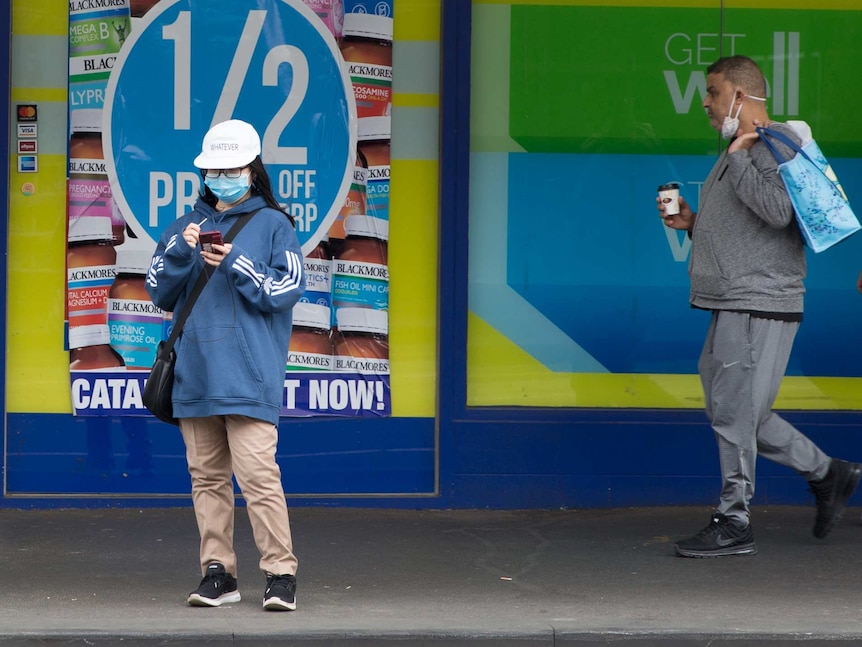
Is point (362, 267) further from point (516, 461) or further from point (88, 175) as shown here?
point (88, 175)

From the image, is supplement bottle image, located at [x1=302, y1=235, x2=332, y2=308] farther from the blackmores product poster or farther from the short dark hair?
the short dark hair

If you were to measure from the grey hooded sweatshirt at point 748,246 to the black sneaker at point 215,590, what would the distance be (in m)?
2.40

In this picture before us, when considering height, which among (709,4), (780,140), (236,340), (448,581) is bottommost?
(448,581)

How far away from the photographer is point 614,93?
7320 millimetres

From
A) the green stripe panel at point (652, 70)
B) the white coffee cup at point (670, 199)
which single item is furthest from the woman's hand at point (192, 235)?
the green stripe panel at point (652, 70)

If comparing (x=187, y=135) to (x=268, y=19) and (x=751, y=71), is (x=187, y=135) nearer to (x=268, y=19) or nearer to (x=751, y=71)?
(x=268, y=19)

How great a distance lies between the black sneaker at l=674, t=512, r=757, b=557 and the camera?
621 centimetres

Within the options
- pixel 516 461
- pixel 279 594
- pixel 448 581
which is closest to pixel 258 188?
pixel 279 594

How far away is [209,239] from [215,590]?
1353 millimetres

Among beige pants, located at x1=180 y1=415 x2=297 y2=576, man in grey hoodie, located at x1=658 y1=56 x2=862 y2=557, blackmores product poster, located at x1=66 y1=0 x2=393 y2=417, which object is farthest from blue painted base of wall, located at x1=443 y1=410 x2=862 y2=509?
beige pants, located at x1=180 y1=415 x2=297 y2=576

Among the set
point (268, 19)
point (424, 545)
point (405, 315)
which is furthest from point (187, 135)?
point (424, 545)

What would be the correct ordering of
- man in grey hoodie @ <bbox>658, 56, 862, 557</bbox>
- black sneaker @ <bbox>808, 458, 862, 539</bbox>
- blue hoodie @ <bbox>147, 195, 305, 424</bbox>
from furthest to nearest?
1. black sneaker @ <bbox>808, 458, 862, 539</bbox>
2. man in grey hoodie @ <bbox>658, 56, 862, 557</bbox>
3. blue hoodie @ <bbox>147, 195, 305, 424</bbox>

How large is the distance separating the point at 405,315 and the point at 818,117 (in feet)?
7.86

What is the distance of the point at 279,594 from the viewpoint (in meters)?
5.24
